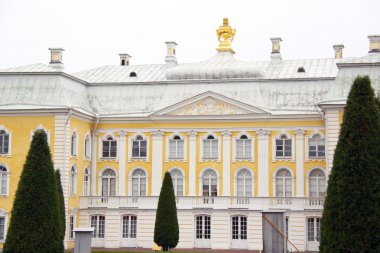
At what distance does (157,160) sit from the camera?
183ft

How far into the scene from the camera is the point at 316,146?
5325 centimetres

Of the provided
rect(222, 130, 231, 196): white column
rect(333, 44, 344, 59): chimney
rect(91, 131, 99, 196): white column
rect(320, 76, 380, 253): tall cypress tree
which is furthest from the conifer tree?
rect(333, 44, 344, 59): chimney

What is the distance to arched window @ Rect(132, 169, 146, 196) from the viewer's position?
55994mm

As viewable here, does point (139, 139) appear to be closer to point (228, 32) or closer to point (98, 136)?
point (98, 136)

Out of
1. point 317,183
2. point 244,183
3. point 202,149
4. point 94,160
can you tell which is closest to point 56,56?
point 94,160

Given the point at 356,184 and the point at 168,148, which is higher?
the point at 168,148

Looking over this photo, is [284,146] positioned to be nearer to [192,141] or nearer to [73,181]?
[192,141]

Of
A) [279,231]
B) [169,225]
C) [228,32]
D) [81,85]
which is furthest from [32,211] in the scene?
A: [228,32]

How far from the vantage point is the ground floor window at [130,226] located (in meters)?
53.5

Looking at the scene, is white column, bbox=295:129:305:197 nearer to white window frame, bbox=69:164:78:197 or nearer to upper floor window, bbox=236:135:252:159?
upper floor window, bbox=236:135:252:159

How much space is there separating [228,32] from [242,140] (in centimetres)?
998

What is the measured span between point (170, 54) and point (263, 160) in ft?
42.1

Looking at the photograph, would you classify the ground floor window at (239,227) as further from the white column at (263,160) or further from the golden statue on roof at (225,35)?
the golden statue on roof at (225,35)

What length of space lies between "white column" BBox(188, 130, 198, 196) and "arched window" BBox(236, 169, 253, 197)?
3.02 m
